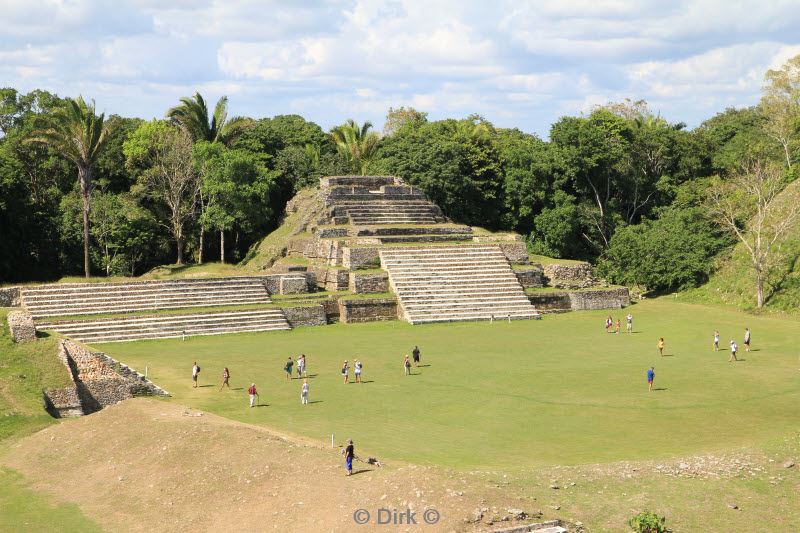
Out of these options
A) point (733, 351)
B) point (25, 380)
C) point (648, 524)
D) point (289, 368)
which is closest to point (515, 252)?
point (733, 351)

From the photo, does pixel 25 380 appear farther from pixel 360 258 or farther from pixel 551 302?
pixel 551 302

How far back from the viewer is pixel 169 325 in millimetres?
35000

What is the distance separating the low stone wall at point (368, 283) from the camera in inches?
1602

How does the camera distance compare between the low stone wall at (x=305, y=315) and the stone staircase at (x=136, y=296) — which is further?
the low stone wall at (x=305, y=315)

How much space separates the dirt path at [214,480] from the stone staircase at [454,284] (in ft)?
59.4

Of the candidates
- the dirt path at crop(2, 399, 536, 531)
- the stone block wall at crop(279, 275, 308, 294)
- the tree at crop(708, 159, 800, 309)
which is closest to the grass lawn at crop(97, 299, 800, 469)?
the dirt path at crop(2, 399, 536, 531)

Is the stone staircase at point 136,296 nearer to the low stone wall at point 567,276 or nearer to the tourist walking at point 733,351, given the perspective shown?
the low stone wall at point 567,276

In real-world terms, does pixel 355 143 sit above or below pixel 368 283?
above

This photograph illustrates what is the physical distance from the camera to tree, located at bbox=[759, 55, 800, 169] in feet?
177

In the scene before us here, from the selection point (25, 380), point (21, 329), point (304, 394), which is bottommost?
point (304, 394)

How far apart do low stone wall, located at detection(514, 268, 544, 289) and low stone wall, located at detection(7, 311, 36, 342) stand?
75.3 feet

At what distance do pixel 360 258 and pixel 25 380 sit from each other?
20.0m

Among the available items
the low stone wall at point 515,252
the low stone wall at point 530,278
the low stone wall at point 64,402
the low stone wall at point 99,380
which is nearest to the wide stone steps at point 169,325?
the low stone wall at point 99,380

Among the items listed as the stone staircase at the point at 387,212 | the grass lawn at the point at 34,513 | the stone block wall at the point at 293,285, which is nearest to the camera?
the grass lawn at the point at 34,513
